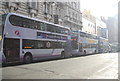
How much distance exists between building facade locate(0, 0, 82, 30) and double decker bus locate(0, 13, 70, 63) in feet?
30.6

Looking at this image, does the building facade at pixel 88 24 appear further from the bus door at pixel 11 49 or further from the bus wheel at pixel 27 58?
the bus door at pixel 11 49

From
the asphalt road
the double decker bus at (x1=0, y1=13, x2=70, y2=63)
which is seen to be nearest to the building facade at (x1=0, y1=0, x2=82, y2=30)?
the double decker bus at (x1=0, y1=13, x2=70, y2=63)

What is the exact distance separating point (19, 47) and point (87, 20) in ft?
154

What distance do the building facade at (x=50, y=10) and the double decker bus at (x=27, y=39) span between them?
30.6ft

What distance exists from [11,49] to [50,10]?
23543 mm

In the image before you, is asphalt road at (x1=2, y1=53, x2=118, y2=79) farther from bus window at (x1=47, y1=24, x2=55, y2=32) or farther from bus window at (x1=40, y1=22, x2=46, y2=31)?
bus window at (x1=47, y1=24, x2=55, y2=32)

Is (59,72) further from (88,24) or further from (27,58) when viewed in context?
(88,24)

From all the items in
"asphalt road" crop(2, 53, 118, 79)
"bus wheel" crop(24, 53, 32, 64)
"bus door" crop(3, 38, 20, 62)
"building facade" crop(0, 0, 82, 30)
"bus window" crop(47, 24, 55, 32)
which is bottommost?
"asphalt road" crop(2, 53, 118, 79)

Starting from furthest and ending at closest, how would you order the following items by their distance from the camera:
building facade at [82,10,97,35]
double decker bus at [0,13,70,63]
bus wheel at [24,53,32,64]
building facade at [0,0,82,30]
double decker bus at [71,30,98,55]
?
1. building facade at [82,10,97,35]
2. building facade at [0,0,82,30]
3. double decker bus at [71,30,98,55]
4. bus wheel at [24,53,32,64]
5. double decker bus at [0,13,70,63]

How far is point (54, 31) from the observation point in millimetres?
18906

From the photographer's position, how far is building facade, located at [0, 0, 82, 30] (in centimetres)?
2532

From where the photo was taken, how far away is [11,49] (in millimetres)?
13016

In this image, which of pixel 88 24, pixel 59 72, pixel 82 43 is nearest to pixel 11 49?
pixel 59 72

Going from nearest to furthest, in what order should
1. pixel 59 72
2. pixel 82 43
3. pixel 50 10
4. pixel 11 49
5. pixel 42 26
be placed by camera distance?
pixel 59 72, pixel 11 49, pixel 42 26, pixel 82 43, pixel 50 10
